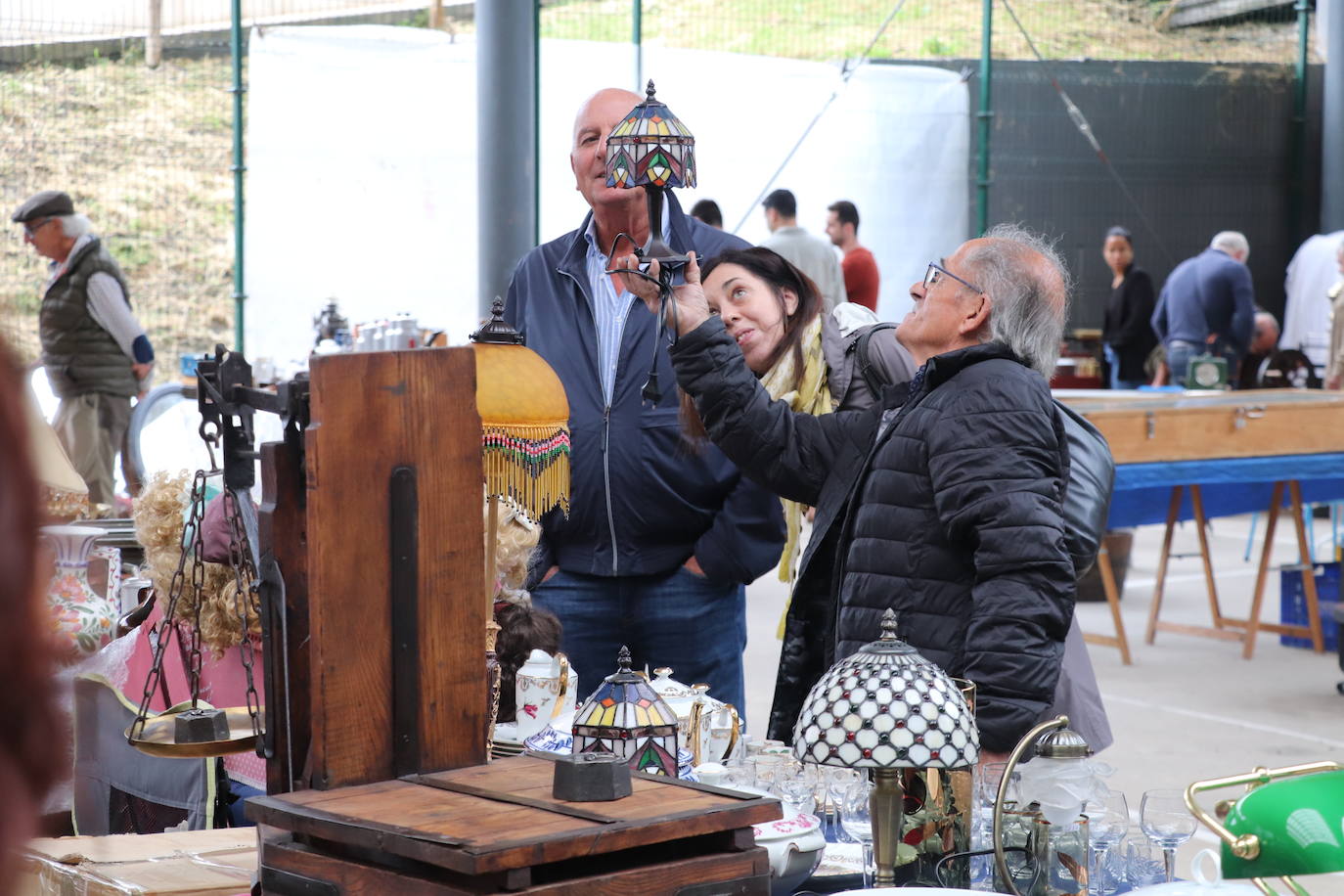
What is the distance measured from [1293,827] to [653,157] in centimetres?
150

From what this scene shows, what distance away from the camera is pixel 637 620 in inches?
123

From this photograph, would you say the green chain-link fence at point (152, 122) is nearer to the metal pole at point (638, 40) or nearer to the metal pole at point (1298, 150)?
the metal pole at point (638, 40)

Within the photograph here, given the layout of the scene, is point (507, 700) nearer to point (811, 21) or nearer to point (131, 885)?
point (131, 885)

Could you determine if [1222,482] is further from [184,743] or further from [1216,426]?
[184,743]

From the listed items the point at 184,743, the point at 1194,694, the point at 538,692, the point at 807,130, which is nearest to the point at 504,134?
the point at 807,130

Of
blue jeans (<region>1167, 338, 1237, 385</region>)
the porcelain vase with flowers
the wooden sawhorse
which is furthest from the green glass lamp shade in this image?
blue jeans (<region>1167, 338, 1237, 385</region>)

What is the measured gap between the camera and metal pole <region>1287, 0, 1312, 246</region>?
12.5 metres

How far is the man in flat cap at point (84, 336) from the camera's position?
711 centimetres

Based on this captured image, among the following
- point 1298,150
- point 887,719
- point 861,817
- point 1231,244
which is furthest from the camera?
point 1298,150

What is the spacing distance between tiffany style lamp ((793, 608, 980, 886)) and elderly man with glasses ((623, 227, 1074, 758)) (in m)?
0.46

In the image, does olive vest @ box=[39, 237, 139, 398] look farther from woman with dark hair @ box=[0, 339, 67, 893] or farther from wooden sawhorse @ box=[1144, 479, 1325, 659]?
woman with dark hair @ box=[0, 339, 67, 893]

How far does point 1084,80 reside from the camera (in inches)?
473

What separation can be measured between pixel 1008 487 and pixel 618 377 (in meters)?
1.05

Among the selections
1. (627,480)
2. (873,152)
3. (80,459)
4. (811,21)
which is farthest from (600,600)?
(811,21)
